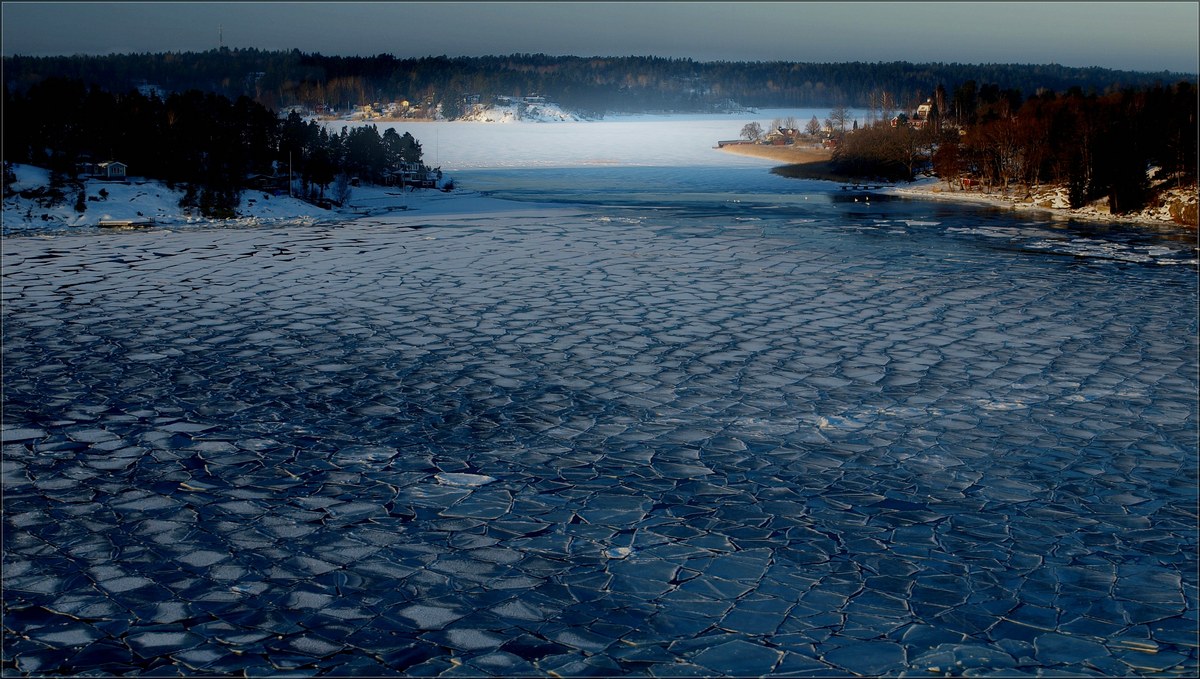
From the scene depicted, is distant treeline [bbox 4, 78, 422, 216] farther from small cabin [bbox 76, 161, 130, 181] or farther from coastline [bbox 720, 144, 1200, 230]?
coastline [bbox 720, 144, 1200, 230]

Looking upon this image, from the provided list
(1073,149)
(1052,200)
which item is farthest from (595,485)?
(1073,149)

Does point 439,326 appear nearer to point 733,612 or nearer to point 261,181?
point 733,612

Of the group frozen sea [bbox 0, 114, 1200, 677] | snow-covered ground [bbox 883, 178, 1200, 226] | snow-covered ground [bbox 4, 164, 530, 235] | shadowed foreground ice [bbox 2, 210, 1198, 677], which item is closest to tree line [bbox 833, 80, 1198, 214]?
snow-covered ground [bbox 883, 178, 1200, 226]

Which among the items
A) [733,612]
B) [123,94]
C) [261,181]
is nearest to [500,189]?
[261,181]

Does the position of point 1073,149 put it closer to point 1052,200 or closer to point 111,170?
point 1052,200

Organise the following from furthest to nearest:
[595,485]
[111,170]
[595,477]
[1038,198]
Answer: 1. [1038,198]
2. [111,170]
3. [595,477]
4. [595,485]
